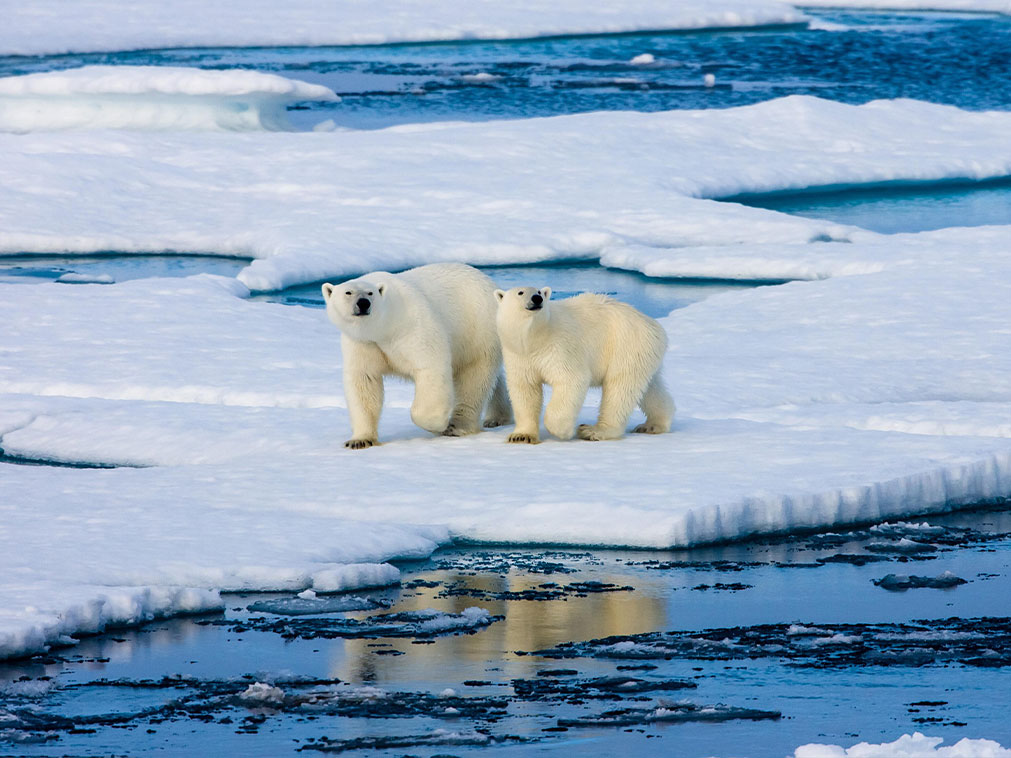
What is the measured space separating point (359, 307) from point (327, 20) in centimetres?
2322

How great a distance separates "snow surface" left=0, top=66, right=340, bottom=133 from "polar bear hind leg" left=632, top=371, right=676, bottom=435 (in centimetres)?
1124

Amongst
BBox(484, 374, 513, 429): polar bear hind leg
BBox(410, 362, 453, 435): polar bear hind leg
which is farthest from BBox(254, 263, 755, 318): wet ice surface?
BBox(410, 362, 453, 435): polar bear hind leg

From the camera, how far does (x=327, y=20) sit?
28625 millimetres

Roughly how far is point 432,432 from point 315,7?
24637mm

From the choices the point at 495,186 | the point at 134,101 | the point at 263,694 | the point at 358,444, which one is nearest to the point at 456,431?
the point at 358,444

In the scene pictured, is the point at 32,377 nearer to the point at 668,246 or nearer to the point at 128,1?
the point at 668,246

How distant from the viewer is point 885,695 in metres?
4.25

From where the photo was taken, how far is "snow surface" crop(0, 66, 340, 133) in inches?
689

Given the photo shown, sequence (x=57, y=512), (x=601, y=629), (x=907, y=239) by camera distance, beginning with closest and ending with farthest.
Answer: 1. (x=601, y=629)
2. (x=57, y=512)
3. (x=907, y=239)

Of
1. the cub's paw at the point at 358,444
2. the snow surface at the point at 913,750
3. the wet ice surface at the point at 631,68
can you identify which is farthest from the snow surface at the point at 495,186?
the snow surface at the point at 913,750

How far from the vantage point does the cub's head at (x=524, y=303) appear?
638 cm

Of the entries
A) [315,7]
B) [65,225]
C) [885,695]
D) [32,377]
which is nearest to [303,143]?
[65,225]

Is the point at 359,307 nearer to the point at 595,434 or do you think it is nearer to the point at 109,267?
the point at 595,434

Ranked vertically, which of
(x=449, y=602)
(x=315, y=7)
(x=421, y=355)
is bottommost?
(x=449, y=602)
